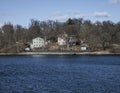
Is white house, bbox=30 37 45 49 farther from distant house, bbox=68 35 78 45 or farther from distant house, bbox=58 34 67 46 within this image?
distant house, bbox=68 35 78 45

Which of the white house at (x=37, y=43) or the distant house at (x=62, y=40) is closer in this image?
the distant house at (x=62, y=40)

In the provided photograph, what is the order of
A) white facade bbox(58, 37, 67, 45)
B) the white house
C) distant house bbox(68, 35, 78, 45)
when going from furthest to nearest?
the white house, white facade bbox(58, 37, 67, 45), distant house bbox(68, 35, 78, 45)

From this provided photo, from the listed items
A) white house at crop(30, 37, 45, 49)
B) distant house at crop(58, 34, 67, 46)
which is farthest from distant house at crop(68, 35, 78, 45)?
white house at crop(30, 37, 45, 49)

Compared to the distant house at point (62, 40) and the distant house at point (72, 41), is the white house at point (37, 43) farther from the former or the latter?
the distant house at point (72, 41)

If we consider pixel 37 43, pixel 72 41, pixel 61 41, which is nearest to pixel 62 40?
pixel 61 41

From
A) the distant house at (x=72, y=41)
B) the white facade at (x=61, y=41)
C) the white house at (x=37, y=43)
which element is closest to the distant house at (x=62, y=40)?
the white facade at (x=61, y=41)

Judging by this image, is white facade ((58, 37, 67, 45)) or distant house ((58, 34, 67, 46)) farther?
white facade ((58, 37, 67, 45))

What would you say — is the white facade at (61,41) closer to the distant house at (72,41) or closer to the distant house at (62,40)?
the distant house at (62,40)

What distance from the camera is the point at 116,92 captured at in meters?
43.4

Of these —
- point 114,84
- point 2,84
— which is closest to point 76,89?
point 114,84

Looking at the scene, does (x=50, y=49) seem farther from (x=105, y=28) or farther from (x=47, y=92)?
(x=47, y=92)

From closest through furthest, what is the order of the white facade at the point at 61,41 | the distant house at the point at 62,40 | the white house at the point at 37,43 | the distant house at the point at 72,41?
the distant house at the point at 62,40
the distant house at the point at 72,41
the white facade at the point at 61,41
the white house at the point at 37,43

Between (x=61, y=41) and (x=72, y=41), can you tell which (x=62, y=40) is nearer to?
(x=61, y=41)

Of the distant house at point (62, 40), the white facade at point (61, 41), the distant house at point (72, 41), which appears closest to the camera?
the distant house at point (62, 40)
